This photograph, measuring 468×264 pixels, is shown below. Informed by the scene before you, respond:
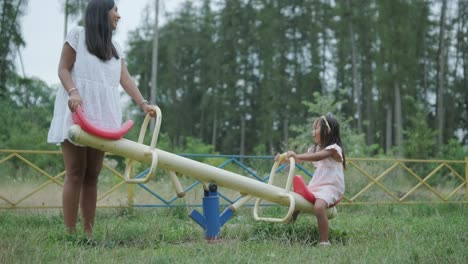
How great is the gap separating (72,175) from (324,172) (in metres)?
1.89

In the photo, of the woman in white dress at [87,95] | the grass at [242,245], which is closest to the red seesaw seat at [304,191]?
the grass at [242,245]

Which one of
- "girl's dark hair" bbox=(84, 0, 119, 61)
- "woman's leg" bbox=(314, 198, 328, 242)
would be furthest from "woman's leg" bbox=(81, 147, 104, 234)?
"woman's leg" bbox=(314, 198, 328, 242)

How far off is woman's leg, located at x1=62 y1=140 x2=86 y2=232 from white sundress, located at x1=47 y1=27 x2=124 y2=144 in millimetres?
99

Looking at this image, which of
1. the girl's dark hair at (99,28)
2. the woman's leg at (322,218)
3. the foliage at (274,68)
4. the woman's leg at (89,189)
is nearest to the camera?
the girl's dark hair at (99,28)

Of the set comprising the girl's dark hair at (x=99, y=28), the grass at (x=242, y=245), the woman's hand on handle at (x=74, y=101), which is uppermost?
the girl's dark hair at (x=99, y=28)

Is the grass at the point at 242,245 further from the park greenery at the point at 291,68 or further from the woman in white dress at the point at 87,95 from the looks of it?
the park greenery at the point at 291,68

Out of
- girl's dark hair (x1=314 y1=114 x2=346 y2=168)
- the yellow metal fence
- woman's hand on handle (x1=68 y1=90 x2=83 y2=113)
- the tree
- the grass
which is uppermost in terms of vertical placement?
the tree

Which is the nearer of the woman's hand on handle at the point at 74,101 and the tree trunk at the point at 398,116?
the woman's hand on handle at the point at 74,101

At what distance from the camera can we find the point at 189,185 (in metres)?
8.96

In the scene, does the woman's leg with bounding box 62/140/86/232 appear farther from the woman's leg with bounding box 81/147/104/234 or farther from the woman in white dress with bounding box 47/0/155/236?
the woman's leg with bounding box 81/147/104/234

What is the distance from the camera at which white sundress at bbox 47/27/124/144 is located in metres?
3.35

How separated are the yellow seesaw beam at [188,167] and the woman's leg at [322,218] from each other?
0.33 feet

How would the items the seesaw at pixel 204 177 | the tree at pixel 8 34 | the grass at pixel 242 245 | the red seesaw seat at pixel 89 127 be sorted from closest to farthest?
the grass at pixel 242 245, the red seesaw seat at pixel 89 127, the seesaw at pixel 204 177, the tree at pixel 8 34

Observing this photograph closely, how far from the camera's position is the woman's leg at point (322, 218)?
3.81 m
